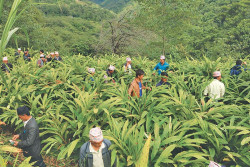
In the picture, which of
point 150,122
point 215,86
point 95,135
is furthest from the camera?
point 215,86

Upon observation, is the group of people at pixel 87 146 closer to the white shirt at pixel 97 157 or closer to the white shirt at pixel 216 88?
the white shirt at pixel 97 157

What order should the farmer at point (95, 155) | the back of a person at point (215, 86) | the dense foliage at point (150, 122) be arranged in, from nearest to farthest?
the farmer at point (95, 155), the dense foliage at point (150, 122), the back of a person at point (215, 86)

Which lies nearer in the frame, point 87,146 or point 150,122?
point 87,146

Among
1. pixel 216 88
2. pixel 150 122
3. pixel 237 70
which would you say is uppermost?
pixel 237 70

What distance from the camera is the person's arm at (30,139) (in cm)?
261

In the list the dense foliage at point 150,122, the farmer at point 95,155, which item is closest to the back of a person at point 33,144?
the dense foliage at point 150,122

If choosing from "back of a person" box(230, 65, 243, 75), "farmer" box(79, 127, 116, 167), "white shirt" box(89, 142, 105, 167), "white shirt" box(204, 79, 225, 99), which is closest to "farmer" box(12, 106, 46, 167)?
"farmer" box(79, 127, 116, 167)

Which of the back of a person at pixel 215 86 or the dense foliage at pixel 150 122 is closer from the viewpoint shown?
the dense foliage at pixel 150 122

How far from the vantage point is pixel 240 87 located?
14.6ft

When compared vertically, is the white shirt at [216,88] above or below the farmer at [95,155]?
above

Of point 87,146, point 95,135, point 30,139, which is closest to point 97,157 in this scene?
point 87,146

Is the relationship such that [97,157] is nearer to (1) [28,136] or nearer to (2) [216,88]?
(1) [28,136]

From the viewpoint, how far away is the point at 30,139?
2.63 m

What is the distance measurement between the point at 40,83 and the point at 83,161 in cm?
323
